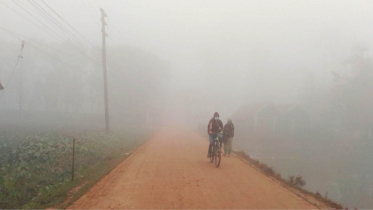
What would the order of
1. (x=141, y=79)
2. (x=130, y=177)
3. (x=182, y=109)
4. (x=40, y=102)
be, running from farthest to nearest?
(x=182, y=109), (x=40, y=102), (x=141, y=79), (x=130, y=177)

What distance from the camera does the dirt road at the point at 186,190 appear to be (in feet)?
21.0

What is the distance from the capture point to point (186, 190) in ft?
24.8

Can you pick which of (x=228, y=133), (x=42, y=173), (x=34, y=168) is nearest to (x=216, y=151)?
(x=228, y=133)

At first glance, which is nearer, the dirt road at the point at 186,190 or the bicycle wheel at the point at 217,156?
the dirt road at the point at 186,190

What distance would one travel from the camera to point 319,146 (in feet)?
106

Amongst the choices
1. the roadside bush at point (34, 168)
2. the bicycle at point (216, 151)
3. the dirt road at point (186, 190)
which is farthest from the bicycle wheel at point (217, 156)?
the roadside bush at point (34, 168)

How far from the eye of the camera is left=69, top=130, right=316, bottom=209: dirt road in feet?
21.0

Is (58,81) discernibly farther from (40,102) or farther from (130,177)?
(130,177)

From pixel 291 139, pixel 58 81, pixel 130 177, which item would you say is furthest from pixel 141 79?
pixel 130 177

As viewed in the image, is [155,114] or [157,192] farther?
[155,114]

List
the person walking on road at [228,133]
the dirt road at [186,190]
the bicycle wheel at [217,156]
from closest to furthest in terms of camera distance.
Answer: the dirt road at [186,190] < the bicycle wheel at [217,156] < the person walking on road at [228,133]

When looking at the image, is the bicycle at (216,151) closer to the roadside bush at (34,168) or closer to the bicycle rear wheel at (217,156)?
the bicycle rear wheel at (217,156)

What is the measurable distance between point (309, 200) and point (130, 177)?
5220 mm

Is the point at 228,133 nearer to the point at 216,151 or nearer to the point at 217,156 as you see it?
the point at 216,151
